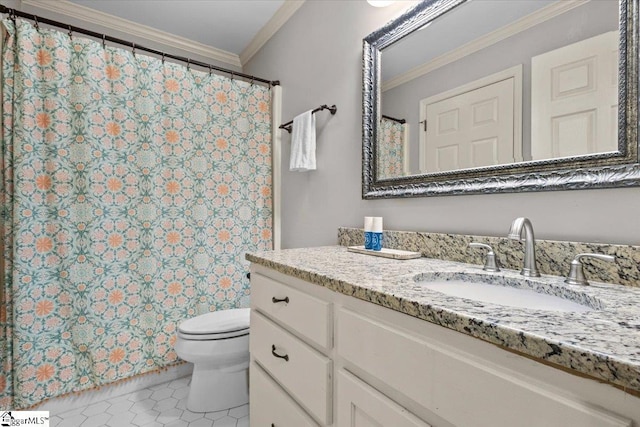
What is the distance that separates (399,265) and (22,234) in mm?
1755

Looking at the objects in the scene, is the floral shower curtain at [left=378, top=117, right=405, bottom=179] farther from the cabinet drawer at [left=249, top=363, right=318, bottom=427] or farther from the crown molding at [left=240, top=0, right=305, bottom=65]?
the crown molding at [left=240, top=0, right=305, bottom=65]

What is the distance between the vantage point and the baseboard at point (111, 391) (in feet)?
5.22

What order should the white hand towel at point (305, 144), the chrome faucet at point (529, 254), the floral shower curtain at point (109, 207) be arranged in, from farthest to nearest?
the white hand towel at point (305, 144)
the floral shower curtain at point (109, 207)
the chrome faucet at point (529, 254)

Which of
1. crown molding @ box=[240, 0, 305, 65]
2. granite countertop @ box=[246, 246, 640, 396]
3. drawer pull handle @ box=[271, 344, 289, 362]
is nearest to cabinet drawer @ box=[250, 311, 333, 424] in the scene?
drawer pull handle @ box=[271, 344, 289, 362]

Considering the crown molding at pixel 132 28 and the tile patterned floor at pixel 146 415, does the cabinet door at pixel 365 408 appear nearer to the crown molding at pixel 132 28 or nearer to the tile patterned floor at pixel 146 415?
the tile patterned floor at pixel 146 415

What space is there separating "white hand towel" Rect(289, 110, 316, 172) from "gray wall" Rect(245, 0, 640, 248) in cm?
6

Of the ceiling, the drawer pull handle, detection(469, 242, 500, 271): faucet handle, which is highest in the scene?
the ceiling

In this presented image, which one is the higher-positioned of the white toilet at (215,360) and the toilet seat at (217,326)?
the toilet seat at (217,326)

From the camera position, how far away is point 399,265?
1.00 metres

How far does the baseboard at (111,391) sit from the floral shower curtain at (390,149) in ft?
5.69

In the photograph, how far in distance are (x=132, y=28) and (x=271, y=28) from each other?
1.03 meters

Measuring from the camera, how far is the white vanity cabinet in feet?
1.33

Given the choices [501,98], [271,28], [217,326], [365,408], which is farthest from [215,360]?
[271,28]

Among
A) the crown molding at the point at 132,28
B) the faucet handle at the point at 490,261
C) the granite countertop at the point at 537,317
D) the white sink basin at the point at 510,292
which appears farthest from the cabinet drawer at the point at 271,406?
the crown molding at the point at 132,28
